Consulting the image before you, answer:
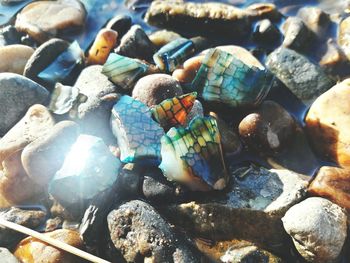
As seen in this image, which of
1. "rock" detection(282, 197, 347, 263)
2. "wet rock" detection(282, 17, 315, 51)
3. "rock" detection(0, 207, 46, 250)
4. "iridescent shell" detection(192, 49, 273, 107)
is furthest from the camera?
"wet rock" detection(282, 17, 315, 51)

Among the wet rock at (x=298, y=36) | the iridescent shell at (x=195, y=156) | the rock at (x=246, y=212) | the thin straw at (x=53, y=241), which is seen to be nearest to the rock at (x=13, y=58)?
the thin straw at (x=53, y=241)

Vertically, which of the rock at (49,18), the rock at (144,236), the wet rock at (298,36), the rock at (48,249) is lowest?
the rock at (48,249)

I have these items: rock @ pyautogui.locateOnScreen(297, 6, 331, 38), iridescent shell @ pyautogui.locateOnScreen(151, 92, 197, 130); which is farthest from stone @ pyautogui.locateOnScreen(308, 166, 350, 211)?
rock @ pyautogui.locateOnScreen(297, 6, 331, 38)

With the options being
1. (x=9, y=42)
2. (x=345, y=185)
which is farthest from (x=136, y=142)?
(x=9, y=42)

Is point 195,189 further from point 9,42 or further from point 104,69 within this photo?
point 9,42

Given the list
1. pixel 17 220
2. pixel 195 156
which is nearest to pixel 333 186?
pixel 195 156

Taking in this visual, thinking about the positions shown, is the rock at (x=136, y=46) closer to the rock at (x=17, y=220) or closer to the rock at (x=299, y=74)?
the rock at (x=299, y=74)

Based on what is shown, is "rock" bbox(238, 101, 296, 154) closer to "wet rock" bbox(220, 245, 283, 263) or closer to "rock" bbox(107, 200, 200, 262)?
"wet rock" bbox(220, 245, 283, 263)
